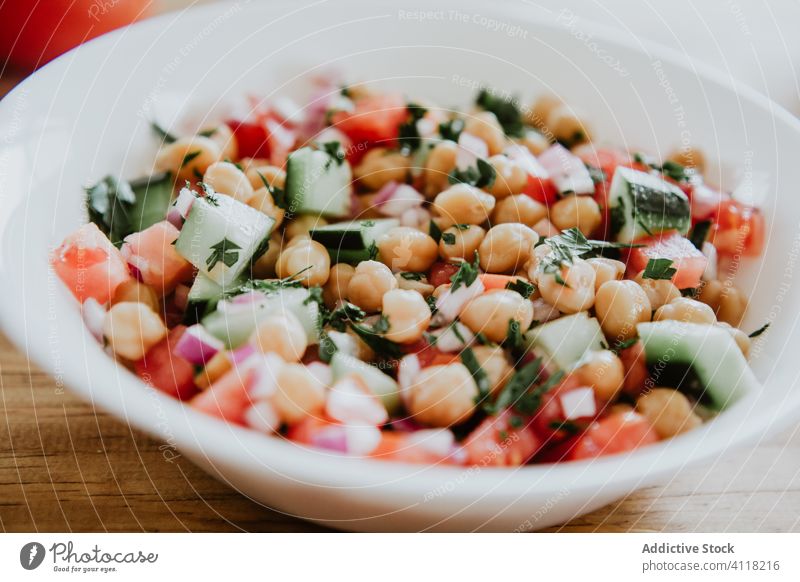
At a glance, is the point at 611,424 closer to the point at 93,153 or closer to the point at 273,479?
the point at 273,479

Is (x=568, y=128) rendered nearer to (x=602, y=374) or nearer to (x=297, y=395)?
(x=602, y=374)

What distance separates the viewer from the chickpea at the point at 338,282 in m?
0.68

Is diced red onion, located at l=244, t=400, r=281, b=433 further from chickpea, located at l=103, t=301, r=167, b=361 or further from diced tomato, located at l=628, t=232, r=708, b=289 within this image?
diced tomato, located at l=628, t=232, r=708, b=289

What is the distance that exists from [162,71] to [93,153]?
0.14m

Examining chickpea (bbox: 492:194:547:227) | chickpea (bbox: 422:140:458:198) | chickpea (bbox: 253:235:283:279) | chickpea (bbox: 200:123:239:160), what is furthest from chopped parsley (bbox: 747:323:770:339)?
chickpea (bbox: 200:123:239:160)

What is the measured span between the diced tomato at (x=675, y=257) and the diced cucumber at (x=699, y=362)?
0.09 meters

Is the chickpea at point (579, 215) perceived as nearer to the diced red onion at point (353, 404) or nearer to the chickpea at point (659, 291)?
the chickpea at point (659, 291)

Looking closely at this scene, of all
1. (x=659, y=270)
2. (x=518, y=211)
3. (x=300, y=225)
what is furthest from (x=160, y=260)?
(x=659, y=270)

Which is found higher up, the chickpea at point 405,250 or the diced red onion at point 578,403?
the chickpea at point 405,250

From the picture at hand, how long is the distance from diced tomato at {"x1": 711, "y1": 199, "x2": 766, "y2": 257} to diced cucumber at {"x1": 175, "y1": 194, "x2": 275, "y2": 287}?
0.46 m

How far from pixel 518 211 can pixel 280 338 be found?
299 mm

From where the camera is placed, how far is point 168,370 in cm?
56

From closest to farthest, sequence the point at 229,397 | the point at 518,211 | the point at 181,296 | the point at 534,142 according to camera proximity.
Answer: the point at 229,397 < the point at 181,296 < the point at 518,211 < the point at 534,142
